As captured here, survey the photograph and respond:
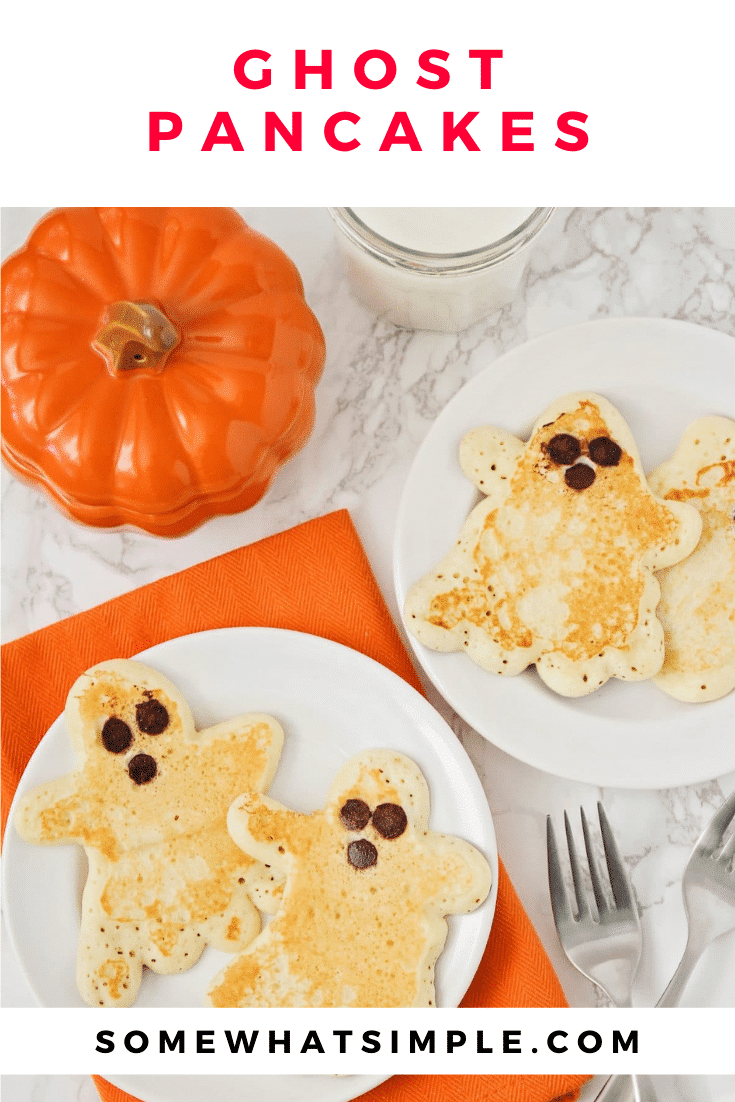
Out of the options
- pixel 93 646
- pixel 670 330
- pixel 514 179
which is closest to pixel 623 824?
pixel 670 330

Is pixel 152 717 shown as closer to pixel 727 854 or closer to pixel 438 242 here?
pixel 438 242

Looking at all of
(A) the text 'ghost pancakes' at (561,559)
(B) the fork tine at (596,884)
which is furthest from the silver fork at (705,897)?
(A) the text 'ghost pancakes' at (561,559)

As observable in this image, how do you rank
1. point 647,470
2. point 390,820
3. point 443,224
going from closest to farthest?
point 443,224, point 390,820, point 647,470

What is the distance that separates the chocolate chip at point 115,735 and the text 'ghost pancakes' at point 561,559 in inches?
18.6

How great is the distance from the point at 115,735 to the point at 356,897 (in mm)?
447

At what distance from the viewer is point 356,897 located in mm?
1546

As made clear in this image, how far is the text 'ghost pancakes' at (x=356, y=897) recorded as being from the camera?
5.00 ft

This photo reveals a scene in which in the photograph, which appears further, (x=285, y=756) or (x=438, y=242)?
(x=285, y=756)

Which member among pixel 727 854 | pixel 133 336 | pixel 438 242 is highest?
pixel 438 242

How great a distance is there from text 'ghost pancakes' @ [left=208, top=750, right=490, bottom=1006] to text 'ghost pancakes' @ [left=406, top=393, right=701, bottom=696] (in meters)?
0.26

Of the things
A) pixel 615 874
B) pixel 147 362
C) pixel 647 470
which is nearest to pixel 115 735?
pixel 147 362

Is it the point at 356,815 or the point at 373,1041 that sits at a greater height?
the point at 356,815

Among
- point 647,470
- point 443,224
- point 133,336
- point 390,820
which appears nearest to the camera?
point 133,336

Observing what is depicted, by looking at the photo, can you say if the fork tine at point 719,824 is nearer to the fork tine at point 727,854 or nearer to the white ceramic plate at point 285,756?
the fork tine at point 727,854
